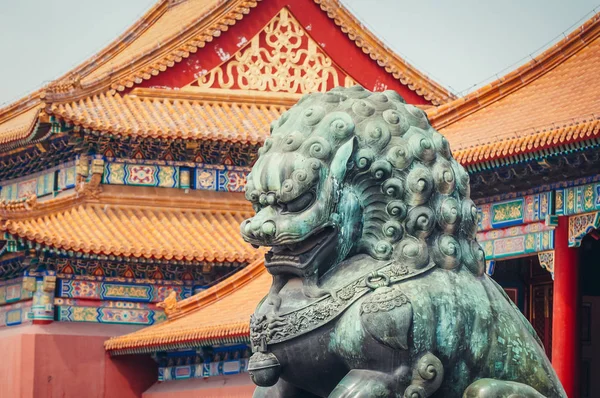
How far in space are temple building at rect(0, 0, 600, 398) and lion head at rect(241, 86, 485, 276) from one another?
9.35 metres

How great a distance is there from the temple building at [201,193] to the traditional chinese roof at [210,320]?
0.04m

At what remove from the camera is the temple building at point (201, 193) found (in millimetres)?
16531

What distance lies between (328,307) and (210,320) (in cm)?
1457

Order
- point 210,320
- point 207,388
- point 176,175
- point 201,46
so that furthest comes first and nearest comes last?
1. point 201,46
2. point 176,175
3. point 207,388
4. point 210,320

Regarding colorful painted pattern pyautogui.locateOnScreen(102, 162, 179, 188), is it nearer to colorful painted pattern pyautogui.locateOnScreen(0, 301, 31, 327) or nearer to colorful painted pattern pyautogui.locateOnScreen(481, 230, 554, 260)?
colorful painted pattern pyautogui.locateOnScreen(0, 301, 31, 327)

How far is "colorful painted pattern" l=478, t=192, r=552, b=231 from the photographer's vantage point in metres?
16.5

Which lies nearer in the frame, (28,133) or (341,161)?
(341,161)

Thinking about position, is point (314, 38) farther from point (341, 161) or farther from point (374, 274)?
point (374, 274)

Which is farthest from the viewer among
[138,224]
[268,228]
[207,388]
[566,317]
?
[138,224]

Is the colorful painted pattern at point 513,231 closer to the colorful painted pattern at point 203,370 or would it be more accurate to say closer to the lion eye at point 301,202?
the colorful painted pattern at point 203,370

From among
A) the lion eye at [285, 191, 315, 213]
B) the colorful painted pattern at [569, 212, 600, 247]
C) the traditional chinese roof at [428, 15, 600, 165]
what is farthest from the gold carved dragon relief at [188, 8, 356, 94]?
the lion eye at [285, 191, 315, 213]

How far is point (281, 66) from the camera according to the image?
2616 centimetres

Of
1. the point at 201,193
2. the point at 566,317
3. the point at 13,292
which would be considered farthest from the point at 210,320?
the point at 566,317

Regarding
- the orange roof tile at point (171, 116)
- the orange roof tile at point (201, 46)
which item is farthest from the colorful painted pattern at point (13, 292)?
the orange roof tile at point (201, 46)
